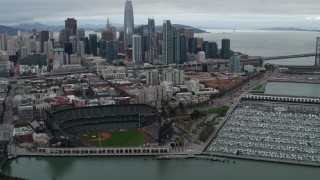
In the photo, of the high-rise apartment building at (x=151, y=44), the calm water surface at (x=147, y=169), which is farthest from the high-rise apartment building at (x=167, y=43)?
the calm water surface at (x=147, y=169)

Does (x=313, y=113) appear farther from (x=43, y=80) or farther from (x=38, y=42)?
(x=38, y=42)

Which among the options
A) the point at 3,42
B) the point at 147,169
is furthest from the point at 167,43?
the point at 147,169

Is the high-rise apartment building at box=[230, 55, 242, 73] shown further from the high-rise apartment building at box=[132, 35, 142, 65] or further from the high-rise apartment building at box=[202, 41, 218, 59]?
the high-rise apartment building at box=[202, 41, 218, 59]

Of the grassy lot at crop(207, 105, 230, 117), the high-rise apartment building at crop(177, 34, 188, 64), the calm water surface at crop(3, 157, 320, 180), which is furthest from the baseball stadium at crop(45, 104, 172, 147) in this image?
the high-rise apartment building at crop(177, 34, 188, 64)

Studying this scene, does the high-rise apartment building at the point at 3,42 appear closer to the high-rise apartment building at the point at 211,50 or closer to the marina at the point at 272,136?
the high-rise apartment building at the point at 211,50

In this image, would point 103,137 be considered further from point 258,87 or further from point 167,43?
point 167,43

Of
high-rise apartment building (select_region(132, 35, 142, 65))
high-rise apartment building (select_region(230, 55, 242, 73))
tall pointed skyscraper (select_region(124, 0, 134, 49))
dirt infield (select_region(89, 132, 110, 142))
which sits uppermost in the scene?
tall pointed skyscraper (select_region(124, 0, 134, 49))
